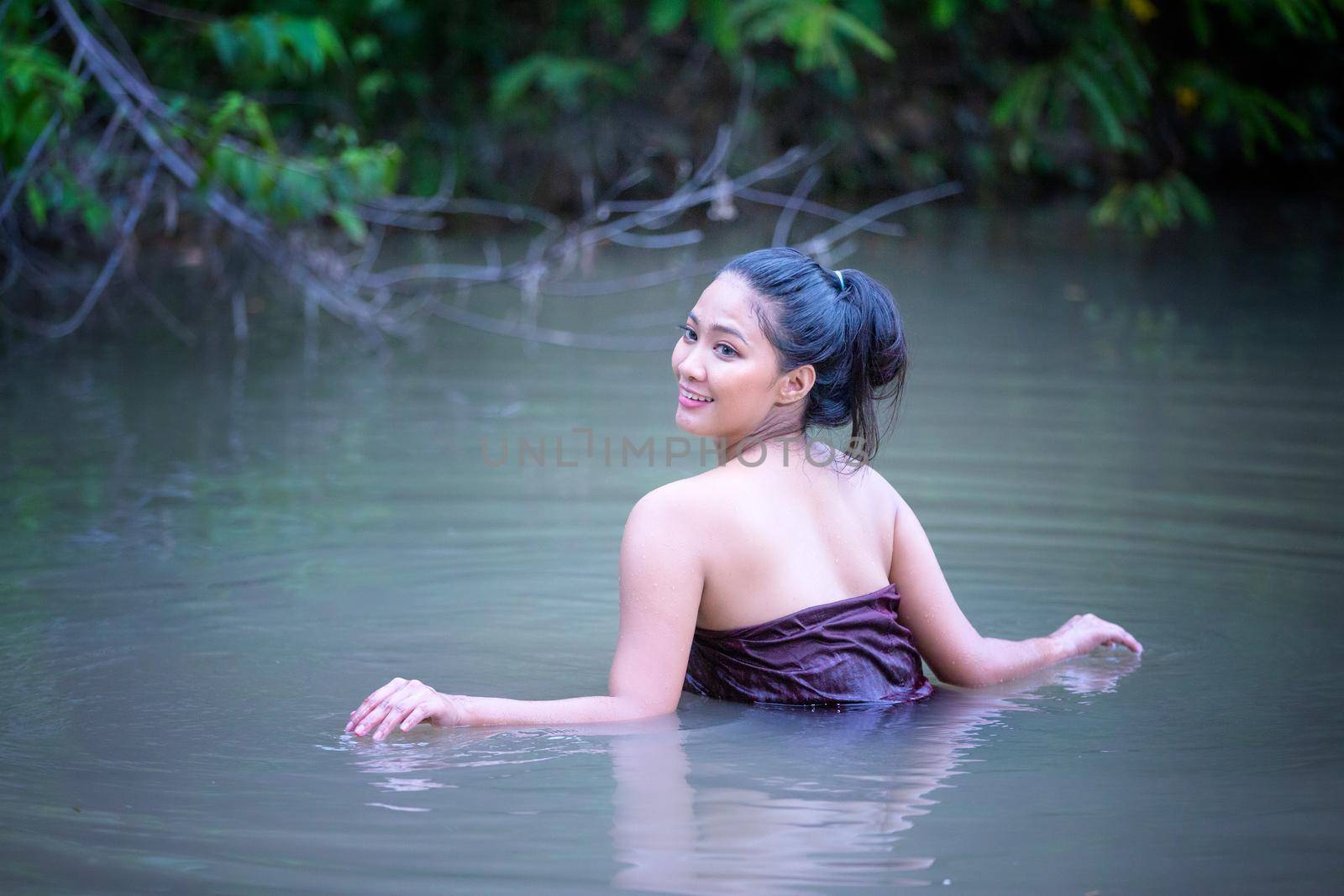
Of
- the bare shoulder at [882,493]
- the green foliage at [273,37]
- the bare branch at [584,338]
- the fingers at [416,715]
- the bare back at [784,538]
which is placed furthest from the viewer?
the bare branch at [584,338]

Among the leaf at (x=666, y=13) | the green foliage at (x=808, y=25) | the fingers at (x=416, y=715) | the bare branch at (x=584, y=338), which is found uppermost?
the leaf at (x=666, y=13)

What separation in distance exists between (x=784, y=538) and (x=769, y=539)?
4cm

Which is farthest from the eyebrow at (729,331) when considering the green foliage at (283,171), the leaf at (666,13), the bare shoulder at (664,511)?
the leaf at (666,13)

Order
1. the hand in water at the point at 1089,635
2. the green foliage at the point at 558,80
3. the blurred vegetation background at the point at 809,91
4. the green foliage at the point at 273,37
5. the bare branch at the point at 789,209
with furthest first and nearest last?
the green foliage at the point at 558,80 → the blurred vegetation background at the point at 809,91 → the bare branch at the point at 789,209 → the green foliage at the point at 273,37 → the hand in water at the point at 1089,635

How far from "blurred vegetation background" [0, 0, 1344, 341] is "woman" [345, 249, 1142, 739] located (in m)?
7.54

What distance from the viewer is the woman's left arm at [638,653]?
115 inches

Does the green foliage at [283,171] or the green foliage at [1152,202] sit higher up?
the green foliage at [1152,202]

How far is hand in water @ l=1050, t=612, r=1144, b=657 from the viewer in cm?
364

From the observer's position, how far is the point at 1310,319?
9086mm

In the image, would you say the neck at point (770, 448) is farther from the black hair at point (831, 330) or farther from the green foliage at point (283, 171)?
the green foliage at point (283, 171)

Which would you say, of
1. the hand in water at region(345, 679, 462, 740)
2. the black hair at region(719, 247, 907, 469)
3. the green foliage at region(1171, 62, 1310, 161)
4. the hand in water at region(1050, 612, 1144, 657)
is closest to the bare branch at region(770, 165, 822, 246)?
the hand in water at region(1050, 612, 1144, 657)

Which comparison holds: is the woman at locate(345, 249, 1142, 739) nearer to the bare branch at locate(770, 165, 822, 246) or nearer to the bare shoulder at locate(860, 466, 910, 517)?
the bare shoulder at locate(860, 466, 910, 517)

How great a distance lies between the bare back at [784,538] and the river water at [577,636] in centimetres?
27

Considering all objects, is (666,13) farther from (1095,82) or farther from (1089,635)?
(1089,635)
